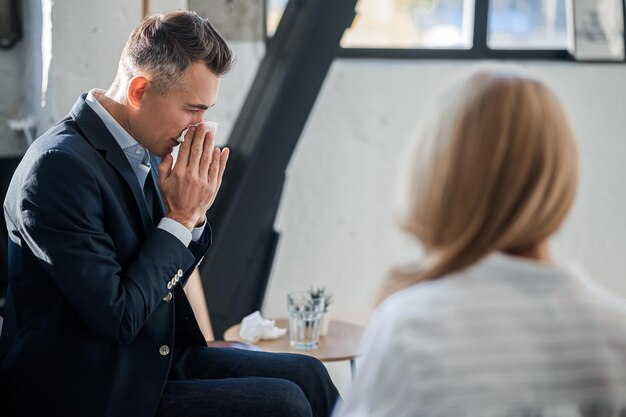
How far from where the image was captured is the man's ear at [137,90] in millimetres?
1651

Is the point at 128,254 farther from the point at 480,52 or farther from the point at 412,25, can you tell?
the point at 480,52

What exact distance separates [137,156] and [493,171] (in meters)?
0.92

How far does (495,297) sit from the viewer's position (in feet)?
3.21

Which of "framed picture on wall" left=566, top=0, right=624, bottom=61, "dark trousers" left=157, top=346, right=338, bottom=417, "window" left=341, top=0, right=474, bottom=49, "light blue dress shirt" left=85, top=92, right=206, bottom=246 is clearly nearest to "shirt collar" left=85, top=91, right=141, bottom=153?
"light blue dress shirt" left=85, top=92, right=206, bottom=246

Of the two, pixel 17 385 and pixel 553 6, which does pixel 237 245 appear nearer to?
pixel 17 385

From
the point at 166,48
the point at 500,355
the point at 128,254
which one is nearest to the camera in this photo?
the point at 500,355

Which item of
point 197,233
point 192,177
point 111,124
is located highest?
point 111,124

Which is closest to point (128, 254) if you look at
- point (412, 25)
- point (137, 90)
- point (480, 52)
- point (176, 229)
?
point (176, 229)

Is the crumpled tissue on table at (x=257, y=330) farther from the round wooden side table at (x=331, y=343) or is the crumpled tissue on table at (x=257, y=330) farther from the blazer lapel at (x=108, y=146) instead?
the blazer lapel at (x=108, y=146)

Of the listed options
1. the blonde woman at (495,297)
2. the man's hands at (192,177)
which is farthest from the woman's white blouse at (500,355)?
the man's hands at (192,177)

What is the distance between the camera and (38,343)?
151 centimetres

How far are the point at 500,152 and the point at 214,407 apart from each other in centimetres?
85

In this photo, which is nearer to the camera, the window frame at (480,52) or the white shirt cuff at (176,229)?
the white shirt cuff at (176,229)

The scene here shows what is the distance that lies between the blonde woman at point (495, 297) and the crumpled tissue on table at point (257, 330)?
1331 mm
